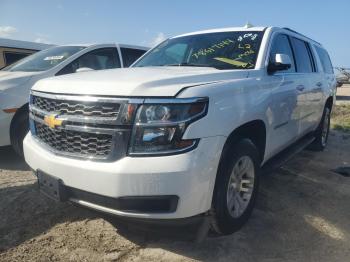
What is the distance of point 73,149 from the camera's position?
8.79 feet

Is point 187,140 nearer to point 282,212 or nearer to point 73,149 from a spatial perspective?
point 73,149

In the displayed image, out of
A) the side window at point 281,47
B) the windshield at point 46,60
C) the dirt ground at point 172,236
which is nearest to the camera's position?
the dirt ground at point 172,236

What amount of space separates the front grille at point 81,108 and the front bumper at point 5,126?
6.86 feet

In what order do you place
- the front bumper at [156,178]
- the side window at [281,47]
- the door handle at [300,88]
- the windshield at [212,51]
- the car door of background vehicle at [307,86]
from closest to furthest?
the front bumper at [156,178] < the windshield at [212,51] < the side window at [281,47] < the door handle at [300,88] < the car door of background vehicle at [307,86]

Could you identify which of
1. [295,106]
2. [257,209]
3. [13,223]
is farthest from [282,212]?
[13,223]

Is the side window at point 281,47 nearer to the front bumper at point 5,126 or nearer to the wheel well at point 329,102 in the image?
the wheel well at point 329,102

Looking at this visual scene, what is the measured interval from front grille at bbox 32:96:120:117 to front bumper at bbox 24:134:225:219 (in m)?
0.33

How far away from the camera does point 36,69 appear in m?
5.52

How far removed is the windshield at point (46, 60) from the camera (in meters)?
5.58

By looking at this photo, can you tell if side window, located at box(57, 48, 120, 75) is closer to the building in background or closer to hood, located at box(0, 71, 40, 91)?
hood, located at box(0, 71, 40, 91)

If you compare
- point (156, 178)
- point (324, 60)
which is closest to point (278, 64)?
point (156, 178)

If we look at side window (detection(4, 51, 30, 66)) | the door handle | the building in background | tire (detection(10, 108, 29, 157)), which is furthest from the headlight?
side window (detection(4, 51, 30, 66))

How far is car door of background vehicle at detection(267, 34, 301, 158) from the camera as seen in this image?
144 inches

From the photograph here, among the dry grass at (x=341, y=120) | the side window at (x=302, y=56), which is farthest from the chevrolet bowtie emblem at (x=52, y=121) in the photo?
the dry grass at (x=341, y=120)
